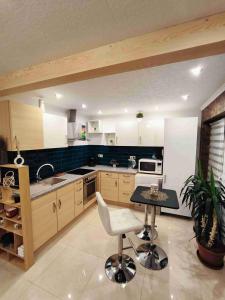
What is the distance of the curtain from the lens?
7.85ft

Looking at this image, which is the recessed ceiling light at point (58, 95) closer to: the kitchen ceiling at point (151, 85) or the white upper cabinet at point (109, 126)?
the kitchen ceiling at point (151, 85)

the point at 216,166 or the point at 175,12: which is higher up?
the point at 175,12

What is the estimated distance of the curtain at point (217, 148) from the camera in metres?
2.39

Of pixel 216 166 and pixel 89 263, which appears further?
pixel 216 166

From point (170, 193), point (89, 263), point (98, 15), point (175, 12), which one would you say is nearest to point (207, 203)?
point (170, 193)

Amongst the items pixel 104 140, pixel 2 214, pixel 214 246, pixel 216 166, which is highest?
pixel 104 140

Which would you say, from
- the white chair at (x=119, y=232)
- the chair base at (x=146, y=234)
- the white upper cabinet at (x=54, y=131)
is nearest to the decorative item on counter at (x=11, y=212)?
the white upper cabinet at (x=54, y=131)

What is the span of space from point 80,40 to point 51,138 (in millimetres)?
1761

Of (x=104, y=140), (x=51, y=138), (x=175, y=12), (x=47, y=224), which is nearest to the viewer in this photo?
(x=175, y=12)

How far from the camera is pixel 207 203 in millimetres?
1746

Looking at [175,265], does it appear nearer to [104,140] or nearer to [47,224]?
[47,224]

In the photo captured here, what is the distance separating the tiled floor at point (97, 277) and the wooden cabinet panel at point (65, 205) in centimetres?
31

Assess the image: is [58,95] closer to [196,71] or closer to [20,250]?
[196,71]

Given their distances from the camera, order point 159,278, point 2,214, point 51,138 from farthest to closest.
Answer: point 51,138, point 2,214, point 159,278
